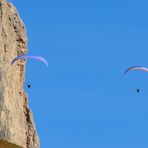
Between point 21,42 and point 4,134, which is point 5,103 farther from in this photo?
point 21,42

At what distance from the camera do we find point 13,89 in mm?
75125

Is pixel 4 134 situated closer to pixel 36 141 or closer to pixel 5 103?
pixel 5 103

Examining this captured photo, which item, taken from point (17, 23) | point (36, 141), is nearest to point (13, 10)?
point (17, 23)

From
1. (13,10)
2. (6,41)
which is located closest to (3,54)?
(6,41)

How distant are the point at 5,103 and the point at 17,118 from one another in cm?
364

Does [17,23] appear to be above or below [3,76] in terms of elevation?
above

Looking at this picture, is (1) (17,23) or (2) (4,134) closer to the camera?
(2) (4,134)

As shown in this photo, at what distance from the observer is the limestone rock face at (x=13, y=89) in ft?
236

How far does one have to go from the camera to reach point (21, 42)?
79.4 metres

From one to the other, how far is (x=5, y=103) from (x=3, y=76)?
2.15m

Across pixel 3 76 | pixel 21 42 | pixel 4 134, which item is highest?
pixel 21 42

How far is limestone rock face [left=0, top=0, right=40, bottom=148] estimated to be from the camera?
236ft

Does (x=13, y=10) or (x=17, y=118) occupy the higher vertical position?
(x=13, y=10)

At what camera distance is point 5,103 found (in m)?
72.1
